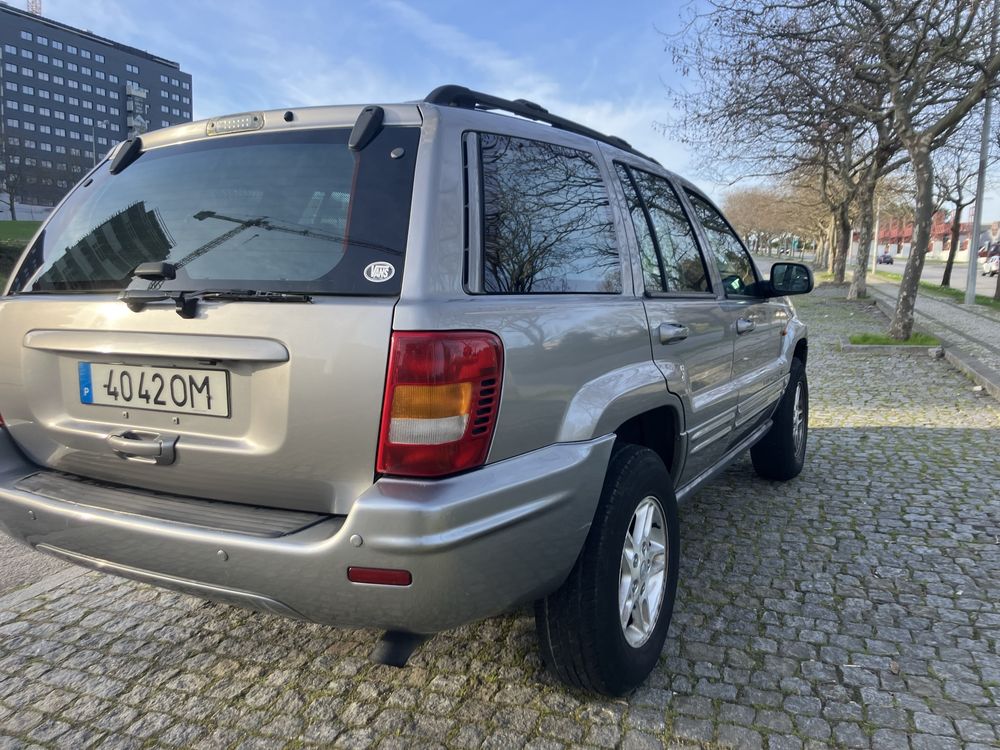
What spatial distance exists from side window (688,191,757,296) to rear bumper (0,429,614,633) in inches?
71.8

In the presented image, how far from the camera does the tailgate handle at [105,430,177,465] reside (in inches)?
81.9

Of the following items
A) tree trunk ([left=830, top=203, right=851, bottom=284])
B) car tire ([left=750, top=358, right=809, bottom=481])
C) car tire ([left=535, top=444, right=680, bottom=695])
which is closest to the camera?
car tire ([left=535, top=444, right=680, bottom=695])

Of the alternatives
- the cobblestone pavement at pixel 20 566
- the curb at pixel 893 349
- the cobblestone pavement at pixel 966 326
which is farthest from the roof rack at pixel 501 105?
the curb at pixel 893 349

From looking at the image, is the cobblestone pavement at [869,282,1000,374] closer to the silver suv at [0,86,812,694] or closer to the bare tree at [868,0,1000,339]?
the bare tree at [868,0,1000,339]

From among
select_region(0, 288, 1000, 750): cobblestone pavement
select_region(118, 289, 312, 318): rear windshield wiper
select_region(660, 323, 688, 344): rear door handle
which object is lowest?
select_region(0, 288, 1000, 750): cobblestone pavement

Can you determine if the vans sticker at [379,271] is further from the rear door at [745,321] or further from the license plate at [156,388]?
the rear door at [745,321]

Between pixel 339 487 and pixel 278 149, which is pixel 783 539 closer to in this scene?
pixel 339 487

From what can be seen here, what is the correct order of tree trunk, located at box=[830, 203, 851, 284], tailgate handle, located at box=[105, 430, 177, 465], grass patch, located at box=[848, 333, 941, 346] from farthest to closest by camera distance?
tree trunk, located at box=[830, 203, 851, 284], grass patch, located at box=[848, 333, 941, 346], tailgate handle, located at box=[105, 430, 177, 465]

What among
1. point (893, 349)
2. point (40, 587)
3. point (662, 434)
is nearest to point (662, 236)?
point (662, 434)

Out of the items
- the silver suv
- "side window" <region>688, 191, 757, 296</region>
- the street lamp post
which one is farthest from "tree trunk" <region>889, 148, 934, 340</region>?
the street lamp post

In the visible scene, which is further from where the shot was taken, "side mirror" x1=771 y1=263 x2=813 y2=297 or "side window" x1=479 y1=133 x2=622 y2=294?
"side mirror" x1=771 y1=263 x2=813 y2=297

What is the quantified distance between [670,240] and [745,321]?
762 millimetres

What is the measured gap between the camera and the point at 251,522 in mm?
1967

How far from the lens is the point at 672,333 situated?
9.04 ft
